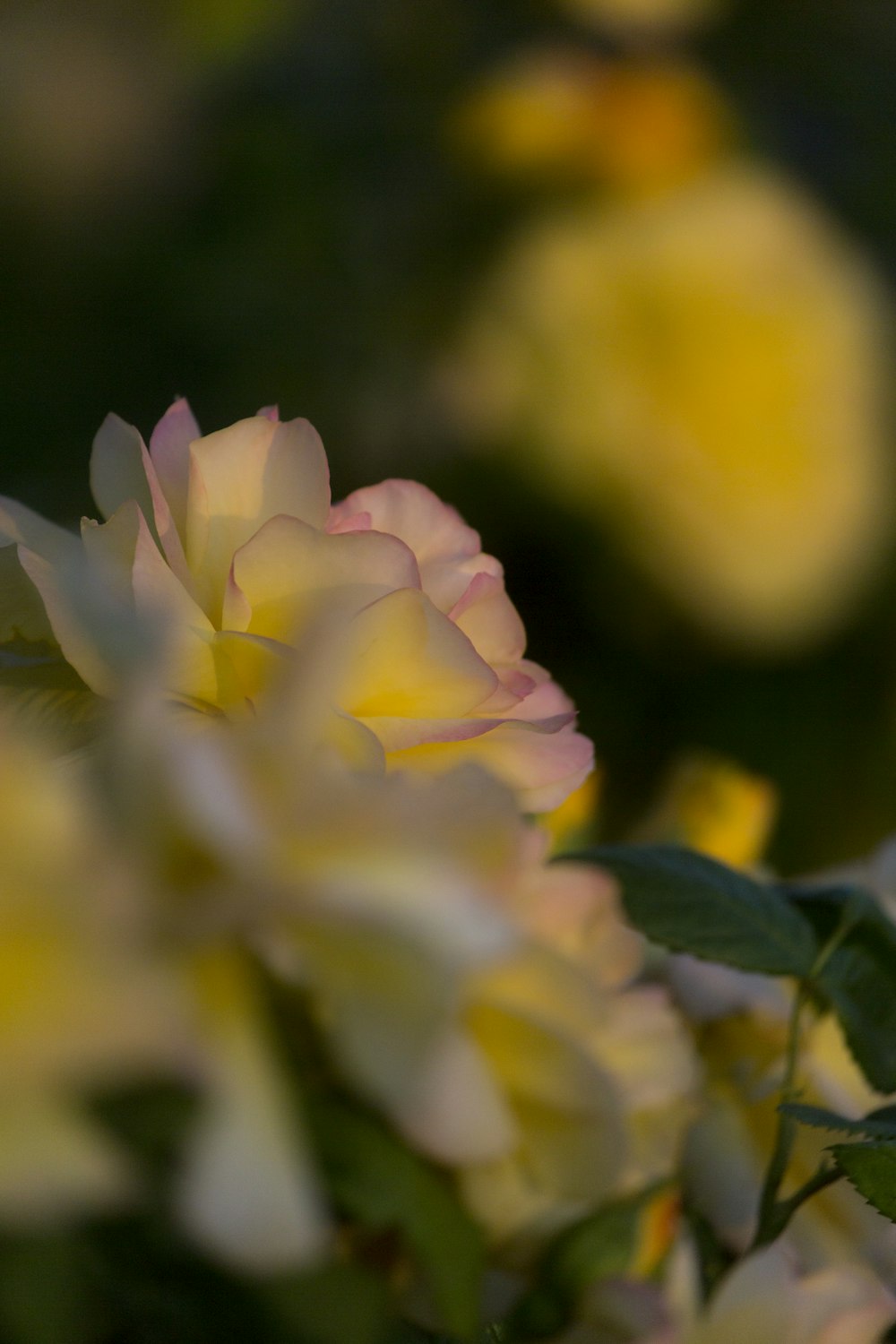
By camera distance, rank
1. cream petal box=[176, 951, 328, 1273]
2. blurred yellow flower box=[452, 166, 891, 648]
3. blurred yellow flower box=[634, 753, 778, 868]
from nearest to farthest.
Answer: cream petal box=[176, 951, 328, 1273] → blurred yellow flower box=[634, 753, 778, 868] → blurred yellow flower box=[452, 166, 891, 648]

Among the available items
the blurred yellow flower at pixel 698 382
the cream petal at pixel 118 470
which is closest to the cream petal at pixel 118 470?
the cream petal at pixel 118 470

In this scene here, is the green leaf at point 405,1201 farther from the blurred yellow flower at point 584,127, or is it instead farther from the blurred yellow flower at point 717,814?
the blurred yellow flower at point 584,127

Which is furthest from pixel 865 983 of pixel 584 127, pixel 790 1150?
pixel 584 127

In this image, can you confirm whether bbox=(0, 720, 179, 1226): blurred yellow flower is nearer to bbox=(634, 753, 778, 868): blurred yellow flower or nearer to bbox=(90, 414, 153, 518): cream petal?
bbox=(90, 414, 153, 518): cream petal

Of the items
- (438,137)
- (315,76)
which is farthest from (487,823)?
(315,76)

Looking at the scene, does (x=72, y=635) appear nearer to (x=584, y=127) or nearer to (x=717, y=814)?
(x=717, y=814)

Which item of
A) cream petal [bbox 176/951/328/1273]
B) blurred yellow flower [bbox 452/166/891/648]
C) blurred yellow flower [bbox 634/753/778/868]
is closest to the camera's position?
cream petal [bbox 176/951/328/1273]

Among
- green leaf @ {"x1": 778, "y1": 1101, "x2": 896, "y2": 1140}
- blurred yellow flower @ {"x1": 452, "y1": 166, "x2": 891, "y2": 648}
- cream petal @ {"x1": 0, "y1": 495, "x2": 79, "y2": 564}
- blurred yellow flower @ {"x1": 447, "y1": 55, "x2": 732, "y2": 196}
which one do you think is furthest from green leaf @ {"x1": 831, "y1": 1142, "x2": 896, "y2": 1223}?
blurred yellow flower @ {"x1": 447, "y1": 55, "x2": 732, "y2": 196}
